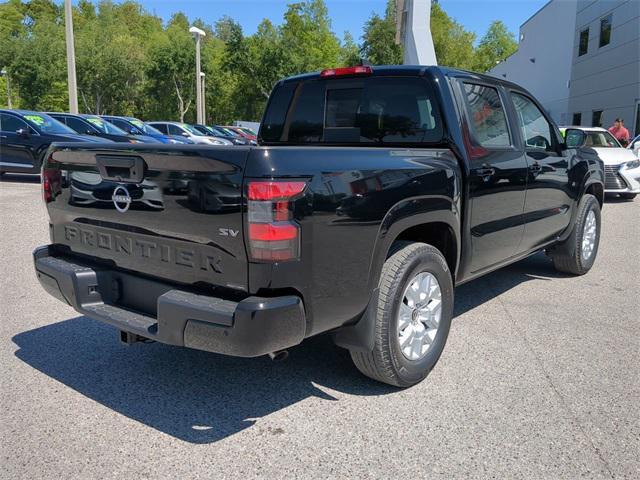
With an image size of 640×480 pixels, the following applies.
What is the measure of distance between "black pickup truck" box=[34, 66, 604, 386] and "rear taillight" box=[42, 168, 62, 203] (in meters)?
0.02

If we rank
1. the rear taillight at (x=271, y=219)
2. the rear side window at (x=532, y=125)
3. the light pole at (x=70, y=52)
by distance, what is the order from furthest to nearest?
1. the light pole at (x=70, y=52)
2. the rear side window at (x=532, y=125)
3. the rear taillight at (x=271, y=219)

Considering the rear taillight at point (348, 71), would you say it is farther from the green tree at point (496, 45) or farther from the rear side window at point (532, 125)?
the green tree at point (496, 45)

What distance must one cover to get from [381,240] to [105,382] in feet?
6.34

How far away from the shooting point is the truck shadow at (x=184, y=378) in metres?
3.07

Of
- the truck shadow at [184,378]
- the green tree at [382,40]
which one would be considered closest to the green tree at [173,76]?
the green tree at [382,40]

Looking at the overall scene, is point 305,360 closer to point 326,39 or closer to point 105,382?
point 105,382

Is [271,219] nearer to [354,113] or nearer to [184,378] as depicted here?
[184,378]

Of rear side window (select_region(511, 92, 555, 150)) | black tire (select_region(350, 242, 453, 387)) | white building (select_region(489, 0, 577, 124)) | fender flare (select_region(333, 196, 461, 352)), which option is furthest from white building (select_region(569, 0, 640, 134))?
fender flare (select_region(333, 196, 461, 352))

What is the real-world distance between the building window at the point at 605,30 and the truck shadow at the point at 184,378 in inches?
1086

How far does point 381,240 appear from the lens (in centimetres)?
296

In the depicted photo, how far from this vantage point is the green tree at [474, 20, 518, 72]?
8362 cm

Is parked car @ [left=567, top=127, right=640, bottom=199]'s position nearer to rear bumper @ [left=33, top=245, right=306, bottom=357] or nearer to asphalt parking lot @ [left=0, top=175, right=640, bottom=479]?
asphalt parking lot @ [left=0, top=175, right=640, bottom=479]

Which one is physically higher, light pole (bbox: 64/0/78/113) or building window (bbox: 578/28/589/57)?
building window (bbox: 578/28/589/57)

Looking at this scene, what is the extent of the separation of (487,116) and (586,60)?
28.8m
